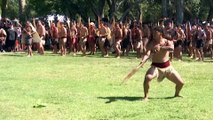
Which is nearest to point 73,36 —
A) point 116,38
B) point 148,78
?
point 116,38

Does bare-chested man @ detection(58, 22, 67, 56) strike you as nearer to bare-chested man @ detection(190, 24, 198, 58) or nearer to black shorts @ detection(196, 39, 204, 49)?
bare-chested man @ detection(190, 24, 198, 58)

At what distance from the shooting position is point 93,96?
12547 millimetres

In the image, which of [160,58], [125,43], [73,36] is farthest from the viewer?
[73,36]

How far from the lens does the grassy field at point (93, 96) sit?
33.7 ft

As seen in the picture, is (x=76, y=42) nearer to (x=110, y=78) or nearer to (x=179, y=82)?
(x=110, y=78)

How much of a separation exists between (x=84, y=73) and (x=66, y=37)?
33.1ft

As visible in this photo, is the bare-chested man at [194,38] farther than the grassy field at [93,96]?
Yes

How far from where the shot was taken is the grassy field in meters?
10.3

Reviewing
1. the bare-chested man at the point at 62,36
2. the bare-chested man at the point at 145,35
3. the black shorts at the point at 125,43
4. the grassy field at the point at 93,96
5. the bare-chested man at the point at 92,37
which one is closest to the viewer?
the grassy field at the point at 93,96

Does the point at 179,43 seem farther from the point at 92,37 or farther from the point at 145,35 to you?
the point at 92,37

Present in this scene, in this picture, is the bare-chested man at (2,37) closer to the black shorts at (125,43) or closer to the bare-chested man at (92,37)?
the bare-chested man at (92,37)

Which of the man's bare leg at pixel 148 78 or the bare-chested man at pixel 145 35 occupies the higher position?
the bare-chested man at pixel 145 35

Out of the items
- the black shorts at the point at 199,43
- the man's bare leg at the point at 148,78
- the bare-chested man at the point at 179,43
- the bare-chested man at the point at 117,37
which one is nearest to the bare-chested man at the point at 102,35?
the bare-chested man at the point at 117,37

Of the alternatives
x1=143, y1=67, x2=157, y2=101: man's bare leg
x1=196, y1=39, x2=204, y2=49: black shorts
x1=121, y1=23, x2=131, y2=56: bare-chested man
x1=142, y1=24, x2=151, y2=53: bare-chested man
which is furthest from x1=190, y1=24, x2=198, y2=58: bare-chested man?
x1=143, y1=67, x2=157, y2=101: man's bare leg
